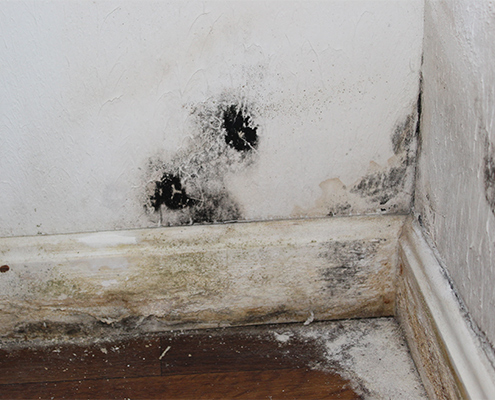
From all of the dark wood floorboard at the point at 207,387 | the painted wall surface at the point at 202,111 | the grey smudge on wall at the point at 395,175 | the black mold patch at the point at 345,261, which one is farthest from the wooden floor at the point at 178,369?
the grey smudge on wall at the point at 395,175

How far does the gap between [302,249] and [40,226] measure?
3.12ft

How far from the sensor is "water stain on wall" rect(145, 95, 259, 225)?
1645 mm

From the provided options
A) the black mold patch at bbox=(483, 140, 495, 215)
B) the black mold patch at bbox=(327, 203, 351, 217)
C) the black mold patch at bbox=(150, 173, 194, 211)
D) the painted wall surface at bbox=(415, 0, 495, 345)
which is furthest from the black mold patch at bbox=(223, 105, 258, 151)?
the black mold patch at bbox=(483, 140, 495, 215)

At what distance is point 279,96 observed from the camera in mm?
1621

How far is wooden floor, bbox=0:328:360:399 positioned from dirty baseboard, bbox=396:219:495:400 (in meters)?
0.29

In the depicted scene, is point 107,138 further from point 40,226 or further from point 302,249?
point 302,249

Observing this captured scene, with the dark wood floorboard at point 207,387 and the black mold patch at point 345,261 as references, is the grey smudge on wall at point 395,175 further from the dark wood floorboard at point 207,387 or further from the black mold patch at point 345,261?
the dark wood floorboard at point 207,387

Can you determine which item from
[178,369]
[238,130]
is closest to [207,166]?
[238,130]

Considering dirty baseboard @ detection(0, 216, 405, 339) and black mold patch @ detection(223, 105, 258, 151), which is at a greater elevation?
black mold patch @ detection(223, 105, 258, 151)

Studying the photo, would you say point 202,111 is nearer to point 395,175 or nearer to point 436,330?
point 395,175

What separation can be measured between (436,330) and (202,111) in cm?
101

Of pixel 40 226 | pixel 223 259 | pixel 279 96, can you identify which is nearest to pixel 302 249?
pixel 223 259

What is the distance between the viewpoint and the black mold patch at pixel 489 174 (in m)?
1.21

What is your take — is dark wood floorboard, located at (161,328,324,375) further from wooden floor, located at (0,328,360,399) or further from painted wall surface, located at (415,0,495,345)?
painted wall surface, located at (415,0,495,345)
